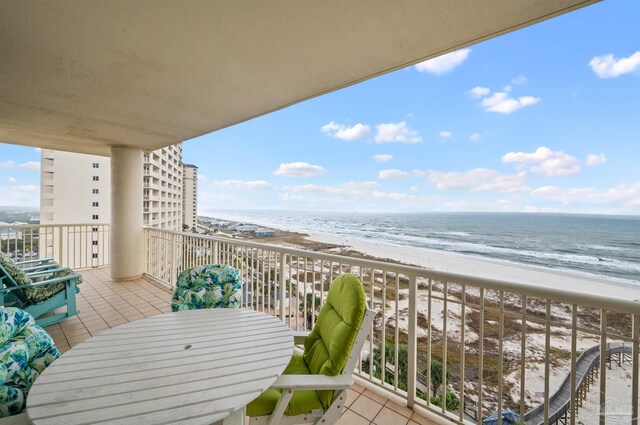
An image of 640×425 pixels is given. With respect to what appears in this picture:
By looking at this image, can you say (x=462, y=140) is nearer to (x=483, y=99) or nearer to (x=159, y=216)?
(x=483, y=99)

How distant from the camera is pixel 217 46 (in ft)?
6.04

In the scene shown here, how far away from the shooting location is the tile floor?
5.97ft

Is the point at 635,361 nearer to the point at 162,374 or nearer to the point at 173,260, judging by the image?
the point at 162,374

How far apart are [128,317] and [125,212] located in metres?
2.26

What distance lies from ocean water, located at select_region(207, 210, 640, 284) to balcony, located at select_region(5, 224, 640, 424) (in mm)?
15413

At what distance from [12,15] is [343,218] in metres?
34.9

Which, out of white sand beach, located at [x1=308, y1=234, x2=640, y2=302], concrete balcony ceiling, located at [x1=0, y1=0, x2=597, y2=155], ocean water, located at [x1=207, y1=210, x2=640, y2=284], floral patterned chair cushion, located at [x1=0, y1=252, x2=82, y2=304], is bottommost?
white sand beach, located at [x1=308, y1=234, x2=640, y2=302]

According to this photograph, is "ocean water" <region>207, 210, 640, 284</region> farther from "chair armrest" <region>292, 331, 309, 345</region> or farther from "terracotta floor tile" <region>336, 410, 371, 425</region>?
"chair armrest" <region>292, 331, 309, 345</region>

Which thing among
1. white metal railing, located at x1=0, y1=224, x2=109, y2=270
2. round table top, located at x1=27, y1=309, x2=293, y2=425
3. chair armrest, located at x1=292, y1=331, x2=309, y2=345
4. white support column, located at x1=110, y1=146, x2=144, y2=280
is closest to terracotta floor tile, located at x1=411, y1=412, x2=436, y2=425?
chair armrest, located at x1=292, y1=331, x2=309, y2=345

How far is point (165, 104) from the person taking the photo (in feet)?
9.48

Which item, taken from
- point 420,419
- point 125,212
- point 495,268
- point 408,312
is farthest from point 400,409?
point 495,268

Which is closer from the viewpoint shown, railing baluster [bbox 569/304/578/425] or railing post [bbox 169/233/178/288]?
railing baluster [bbox 569/304/578/425]

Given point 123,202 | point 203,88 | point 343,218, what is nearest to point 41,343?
point 203,88

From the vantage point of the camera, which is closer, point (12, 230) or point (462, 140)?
point (12, 230)
